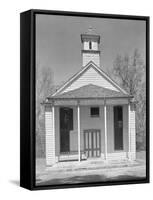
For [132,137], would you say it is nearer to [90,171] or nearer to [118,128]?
[118,128]

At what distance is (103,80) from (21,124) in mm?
1364

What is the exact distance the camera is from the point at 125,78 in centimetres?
999

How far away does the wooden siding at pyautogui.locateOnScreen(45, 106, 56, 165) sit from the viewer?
9.52 meters

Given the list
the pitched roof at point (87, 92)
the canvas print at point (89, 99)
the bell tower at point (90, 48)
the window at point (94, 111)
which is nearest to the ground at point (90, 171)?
the canvas print at point (89, 99)

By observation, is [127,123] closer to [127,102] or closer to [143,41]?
[127,102]

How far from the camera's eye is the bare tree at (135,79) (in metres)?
9.96

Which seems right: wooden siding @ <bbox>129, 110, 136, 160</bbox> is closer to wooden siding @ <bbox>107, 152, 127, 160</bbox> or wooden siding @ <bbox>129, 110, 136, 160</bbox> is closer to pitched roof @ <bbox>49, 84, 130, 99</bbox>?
wooden siding @ <bbox>107, 152, 127, 160</bbox>

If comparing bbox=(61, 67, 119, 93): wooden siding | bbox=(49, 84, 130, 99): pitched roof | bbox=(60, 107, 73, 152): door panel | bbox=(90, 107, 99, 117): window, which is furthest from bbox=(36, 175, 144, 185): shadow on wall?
bbox=(61, 67, 119, 93): wooden siding

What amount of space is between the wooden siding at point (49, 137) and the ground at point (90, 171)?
0.11m

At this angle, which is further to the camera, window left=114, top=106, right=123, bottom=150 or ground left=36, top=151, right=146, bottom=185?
window left=114, top=106, right=123, bottom=150

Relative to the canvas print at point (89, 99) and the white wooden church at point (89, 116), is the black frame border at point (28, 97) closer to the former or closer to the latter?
the canvas print at point (89, 99)

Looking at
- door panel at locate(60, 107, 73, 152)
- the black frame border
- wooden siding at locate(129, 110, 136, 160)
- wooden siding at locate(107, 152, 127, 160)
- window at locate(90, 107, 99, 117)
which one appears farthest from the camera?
wooden siding at locate(129, 110, 136, 160)

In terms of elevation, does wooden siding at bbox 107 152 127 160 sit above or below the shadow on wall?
above

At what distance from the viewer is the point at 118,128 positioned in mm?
10000
